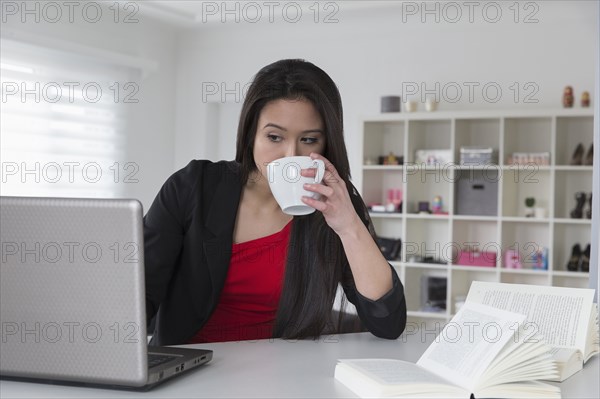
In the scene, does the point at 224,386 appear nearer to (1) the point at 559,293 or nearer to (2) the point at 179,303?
(2) the point at 179,303

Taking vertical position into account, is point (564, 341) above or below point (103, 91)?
below

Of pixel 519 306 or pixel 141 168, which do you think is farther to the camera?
pixel 141 168

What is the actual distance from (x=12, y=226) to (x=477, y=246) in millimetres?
4308

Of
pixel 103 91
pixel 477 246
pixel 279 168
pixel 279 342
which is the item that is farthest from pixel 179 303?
pixel 103 91

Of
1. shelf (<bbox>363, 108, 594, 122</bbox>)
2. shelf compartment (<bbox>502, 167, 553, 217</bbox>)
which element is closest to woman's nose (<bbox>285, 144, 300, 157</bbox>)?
shelf (<bbox>363, 108, 594, 122</bbox>)

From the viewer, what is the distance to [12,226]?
1.09 meters

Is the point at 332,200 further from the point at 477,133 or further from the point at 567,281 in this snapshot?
the point at 477,133

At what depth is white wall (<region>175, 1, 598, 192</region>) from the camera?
4918mm

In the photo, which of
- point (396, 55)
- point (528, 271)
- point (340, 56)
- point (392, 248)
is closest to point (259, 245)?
point (528, 271)

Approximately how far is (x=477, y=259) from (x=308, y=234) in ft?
11.0

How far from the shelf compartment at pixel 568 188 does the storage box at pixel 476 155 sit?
1.46ft

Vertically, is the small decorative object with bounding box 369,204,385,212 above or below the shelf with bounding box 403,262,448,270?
above

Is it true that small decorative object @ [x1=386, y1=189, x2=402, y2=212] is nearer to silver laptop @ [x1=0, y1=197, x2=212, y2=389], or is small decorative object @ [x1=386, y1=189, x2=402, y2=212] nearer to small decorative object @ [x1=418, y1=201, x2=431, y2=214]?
small decorative object @ [x1=418, y1=201, x2=431, y2=214]

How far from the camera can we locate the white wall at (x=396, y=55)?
4.92 m
